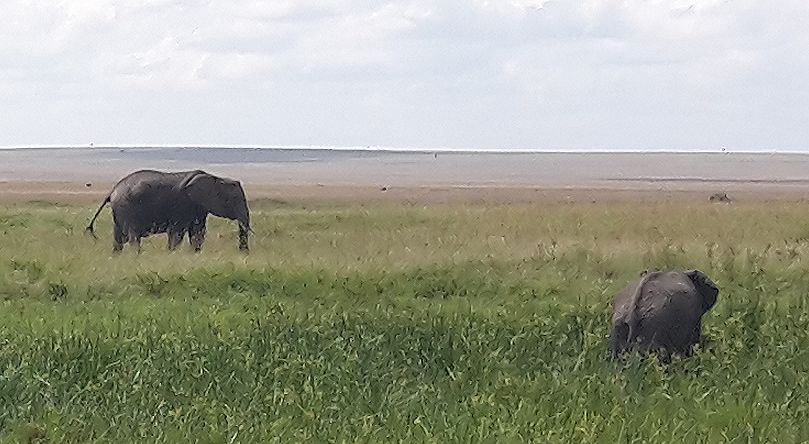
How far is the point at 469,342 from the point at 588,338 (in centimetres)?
109

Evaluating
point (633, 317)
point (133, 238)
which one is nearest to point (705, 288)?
point (633, 317)

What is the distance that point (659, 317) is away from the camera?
35.2 ft

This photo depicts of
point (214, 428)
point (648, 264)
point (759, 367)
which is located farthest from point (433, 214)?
point (214, 428)

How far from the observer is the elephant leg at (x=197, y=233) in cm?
2220

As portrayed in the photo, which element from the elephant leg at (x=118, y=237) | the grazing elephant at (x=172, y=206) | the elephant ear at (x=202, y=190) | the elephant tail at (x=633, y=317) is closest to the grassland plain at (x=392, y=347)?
the elephant tail at (x=633, y=317)

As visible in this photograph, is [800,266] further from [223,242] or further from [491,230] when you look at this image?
[223,242]

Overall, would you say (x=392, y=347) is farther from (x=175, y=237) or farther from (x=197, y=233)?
(x=175, y=237)

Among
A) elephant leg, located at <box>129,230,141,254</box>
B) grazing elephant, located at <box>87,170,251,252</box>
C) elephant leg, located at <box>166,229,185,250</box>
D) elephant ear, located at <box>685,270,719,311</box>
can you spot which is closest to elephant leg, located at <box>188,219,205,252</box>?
grazing elephant, located at <box>87,170,251,252</box>

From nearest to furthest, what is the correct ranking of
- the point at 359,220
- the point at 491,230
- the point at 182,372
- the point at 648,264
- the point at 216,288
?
the point at 182,372 → the point at 216,288 → the point at 648,264 → the point at 491,230 → the point at 359,220

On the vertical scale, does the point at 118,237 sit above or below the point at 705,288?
below

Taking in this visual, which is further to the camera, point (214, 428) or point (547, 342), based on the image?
point (547, 342)

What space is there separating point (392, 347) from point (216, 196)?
40.1 ft

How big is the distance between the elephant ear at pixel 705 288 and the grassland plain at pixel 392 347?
0.30 m

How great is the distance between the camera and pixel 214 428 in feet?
27.4
